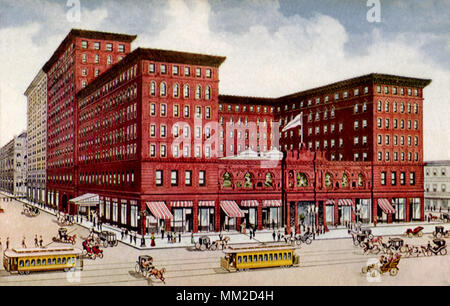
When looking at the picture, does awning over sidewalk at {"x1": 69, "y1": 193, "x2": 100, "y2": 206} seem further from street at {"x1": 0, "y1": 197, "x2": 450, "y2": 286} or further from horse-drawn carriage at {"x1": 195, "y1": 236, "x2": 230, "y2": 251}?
horse-drawn carriage at {"x1": 195, "y1": 236, "x2": 230, "y2": 251}

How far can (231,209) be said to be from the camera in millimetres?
60719

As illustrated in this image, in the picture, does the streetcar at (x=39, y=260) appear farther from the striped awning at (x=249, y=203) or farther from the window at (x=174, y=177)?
the striped awning at (x=249, y=203)

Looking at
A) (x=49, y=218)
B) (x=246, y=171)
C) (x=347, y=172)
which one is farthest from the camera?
(x=49, y=218)

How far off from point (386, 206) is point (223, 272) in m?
43.0

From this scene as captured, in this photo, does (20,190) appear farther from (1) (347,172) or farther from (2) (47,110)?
(1) (347,172)

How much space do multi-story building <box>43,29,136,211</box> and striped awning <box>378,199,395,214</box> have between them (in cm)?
4501

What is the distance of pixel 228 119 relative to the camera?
10350 cm

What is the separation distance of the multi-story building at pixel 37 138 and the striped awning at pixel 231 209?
5588 cm

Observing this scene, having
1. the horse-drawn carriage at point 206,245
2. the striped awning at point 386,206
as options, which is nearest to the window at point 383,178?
the striped awning at point 386,206

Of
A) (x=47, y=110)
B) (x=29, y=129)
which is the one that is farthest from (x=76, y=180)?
(x=29, y=129)

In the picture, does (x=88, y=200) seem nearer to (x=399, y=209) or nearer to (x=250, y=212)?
(x=250, y=212)

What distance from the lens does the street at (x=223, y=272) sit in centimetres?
3300

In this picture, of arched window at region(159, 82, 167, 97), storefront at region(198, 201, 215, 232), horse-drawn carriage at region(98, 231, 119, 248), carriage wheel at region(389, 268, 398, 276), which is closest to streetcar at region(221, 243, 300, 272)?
carriage wheel at region(389, 268, 398, 276)

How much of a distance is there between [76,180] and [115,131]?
2188 cm
